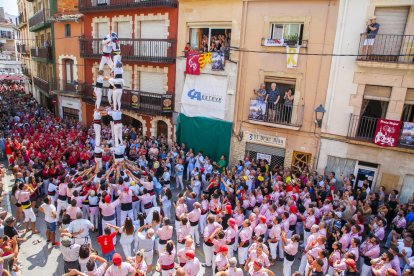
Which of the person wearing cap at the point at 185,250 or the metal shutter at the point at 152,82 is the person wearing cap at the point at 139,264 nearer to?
the person wearing cap at the point at 185,250

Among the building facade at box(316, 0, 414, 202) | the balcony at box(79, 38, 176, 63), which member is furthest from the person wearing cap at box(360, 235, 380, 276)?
the balcony at box(79, 38, 176, 63)

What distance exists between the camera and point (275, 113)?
15.0 meters

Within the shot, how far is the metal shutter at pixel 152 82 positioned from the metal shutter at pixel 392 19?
11.6 metres

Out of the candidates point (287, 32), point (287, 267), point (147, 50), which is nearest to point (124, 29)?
point (147, 50)

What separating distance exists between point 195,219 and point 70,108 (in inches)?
752

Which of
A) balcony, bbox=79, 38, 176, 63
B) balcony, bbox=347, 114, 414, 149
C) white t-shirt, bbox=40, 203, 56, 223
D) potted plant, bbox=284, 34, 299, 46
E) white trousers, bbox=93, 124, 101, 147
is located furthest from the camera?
balcony, bbox=79, 38, 176, 63

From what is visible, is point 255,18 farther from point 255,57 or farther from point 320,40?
point 320,40

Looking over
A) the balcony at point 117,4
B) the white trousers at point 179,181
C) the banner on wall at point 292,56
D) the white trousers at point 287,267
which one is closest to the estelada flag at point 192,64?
the balcony at point 117,4

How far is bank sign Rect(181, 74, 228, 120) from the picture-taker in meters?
16.5

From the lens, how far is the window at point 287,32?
1434cm

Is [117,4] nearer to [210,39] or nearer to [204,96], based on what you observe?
[210,39]

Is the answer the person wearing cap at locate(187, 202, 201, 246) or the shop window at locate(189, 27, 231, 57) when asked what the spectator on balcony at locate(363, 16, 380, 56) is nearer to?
the shop window at locate(189, 27, 231, 57)

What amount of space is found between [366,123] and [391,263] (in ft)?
23.2

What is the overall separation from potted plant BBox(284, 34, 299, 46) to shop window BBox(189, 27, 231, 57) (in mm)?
2970
